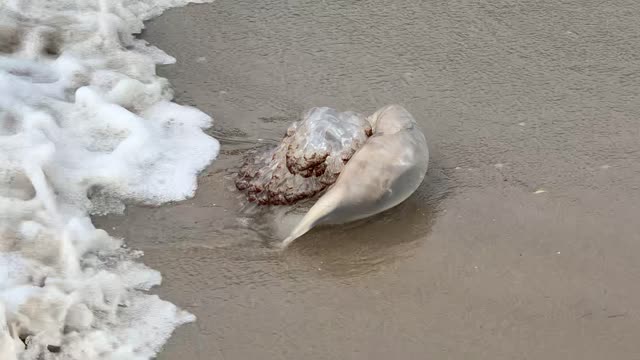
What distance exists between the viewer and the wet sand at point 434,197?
281 centimetres

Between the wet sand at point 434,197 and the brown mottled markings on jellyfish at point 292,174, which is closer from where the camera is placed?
the wet sand at point 434,197

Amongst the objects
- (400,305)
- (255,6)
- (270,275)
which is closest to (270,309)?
(270,275)

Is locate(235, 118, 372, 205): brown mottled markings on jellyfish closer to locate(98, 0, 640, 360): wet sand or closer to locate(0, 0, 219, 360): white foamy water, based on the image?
locate(98, 0, 640, 360): wet sand

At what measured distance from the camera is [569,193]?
130 inches

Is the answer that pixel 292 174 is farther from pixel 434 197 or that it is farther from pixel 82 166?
pixel 82 166

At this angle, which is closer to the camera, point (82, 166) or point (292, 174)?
point (292, 174)

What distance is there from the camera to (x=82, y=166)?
3.62m

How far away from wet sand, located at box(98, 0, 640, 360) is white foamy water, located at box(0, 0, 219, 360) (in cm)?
12

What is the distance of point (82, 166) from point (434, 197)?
5.06 feet

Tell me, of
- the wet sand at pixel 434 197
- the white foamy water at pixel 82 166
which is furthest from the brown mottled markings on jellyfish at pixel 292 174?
the white foamy water at pixel 82 166

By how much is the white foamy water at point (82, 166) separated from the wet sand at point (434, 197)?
0.12 meters

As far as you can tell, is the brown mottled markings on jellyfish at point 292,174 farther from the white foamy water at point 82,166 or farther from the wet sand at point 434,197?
the white foamy water at point 82,166

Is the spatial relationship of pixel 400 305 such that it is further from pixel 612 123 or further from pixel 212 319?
pixel 612 123

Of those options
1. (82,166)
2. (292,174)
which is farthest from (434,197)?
(82,166)
